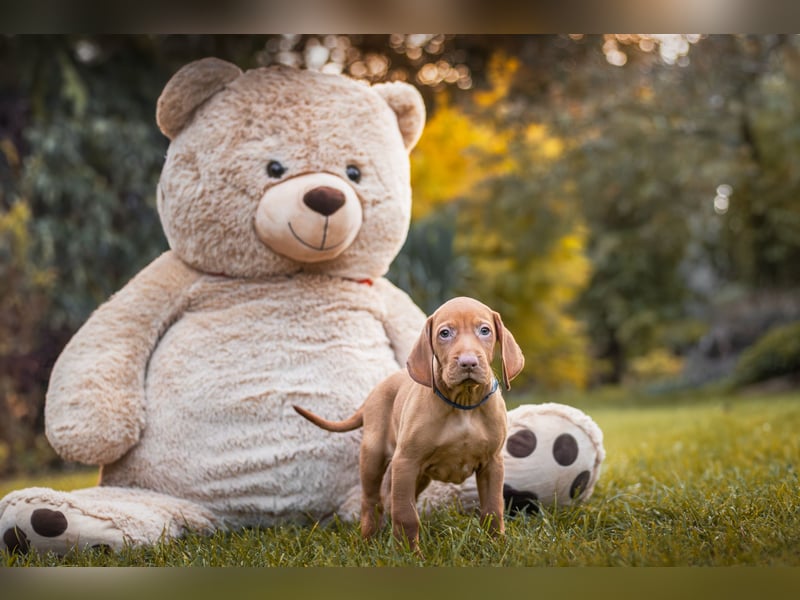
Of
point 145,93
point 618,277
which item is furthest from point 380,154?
point 618,277

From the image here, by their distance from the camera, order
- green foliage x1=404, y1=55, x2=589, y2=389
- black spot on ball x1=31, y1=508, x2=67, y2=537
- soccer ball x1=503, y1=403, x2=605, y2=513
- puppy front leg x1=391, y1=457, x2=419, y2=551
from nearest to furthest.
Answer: puppy front leg x1=391, y1=457, x2=419, y2=551
black spot on ball x1=31, y1=508, x2=67, y2=537
soccer ball x1=503, y1=403, x2=605, y2=513
green foliage x1=404, y1=55, x2=589, y2=389

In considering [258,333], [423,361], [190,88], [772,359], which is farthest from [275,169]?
[772,359]

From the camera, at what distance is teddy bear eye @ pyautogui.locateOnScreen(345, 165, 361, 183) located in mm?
2076

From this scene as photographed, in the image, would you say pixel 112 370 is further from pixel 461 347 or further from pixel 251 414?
pixel 461 347

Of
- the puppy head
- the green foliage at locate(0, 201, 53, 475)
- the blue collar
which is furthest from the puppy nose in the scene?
the green foliage at locate(0, 201, 53, 475)

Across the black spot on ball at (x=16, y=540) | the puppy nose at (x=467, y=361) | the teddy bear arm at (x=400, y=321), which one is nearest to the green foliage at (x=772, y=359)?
the teddy bear arm at (x=400, y=321)

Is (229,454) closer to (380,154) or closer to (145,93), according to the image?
(380,154)

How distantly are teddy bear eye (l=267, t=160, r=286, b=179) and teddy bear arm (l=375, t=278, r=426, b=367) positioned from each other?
420 mm

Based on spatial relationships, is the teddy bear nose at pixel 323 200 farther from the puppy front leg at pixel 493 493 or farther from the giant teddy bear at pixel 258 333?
the puppy front leg at pixel 493 493

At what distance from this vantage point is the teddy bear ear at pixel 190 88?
6.82 ft

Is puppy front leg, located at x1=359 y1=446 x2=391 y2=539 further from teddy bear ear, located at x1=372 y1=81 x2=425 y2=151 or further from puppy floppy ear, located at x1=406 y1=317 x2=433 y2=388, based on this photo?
teddy bear ear, located at x1=372 y1=81 x2=425 y2=151

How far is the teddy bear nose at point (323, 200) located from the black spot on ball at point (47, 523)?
0.86 metres

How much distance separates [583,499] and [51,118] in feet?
12.3

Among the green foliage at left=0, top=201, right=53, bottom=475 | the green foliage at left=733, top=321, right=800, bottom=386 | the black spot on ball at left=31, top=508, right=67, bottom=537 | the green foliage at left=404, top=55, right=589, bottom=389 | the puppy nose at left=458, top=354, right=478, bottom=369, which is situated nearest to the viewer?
the puppy nose at left=458, top=354, right=478, bottom=369
